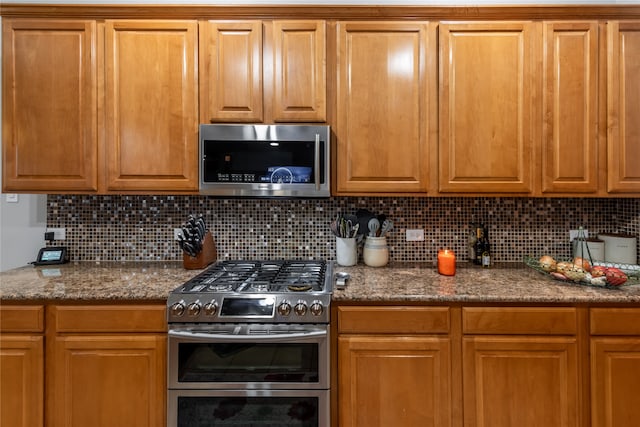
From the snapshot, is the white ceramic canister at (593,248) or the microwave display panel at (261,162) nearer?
the microwave display panel at (261,162)

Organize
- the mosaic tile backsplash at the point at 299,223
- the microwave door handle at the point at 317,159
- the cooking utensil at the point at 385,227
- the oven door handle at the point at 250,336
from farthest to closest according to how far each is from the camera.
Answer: the mosaic tile backsplash at the point at 299,223
the cooking utensil at the point at 385,227
the microwave door handle at the point at 317,159
the oven door handle at the point at 250,336

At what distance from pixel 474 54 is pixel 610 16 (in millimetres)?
753

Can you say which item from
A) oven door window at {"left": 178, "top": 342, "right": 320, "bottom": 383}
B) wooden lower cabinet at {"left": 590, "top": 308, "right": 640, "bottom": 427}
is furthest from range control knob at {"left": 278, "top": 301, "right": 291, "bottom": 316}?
wooden lower cabinet at {"left": 590, "top": 308, "right": 640, "bottom": 427}

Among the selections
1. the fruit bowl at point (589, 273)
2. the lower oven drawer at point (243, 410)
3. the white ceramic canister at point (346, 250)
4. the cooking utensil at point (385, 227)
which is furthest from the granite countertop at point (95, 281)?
the fruit bowl at point (589, 273)

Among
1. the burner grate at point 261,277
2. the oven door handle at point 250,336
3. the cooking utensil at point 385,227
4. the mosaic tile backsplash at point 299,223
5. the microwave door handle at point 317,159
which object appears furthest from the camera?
the mosaic tile backsplash at point 299,223

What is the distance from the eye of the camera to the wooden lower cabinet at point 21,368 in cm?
153

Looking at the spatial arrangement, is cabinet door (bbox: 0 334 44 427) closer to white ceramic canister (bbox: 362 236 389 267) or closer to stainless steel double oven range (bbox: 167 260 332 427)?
stainless steel double oven range (bbox: 167 260 332 427)

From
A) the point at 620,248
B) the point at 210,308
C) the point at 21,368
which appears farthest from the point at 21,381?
the point at 620,248

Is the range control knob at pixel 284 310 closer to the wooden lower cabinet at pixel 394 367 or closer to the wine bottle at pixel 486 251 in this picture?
the wooden lower cabinet at pixel 394 367

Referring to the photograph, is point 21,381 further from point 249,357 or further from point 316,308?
point 316,308

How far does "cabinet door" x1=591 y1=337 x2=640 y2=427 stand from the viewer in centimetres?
150

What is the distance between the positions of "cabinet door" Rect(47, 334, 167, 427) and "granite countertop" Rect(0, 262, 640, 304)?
21 cm

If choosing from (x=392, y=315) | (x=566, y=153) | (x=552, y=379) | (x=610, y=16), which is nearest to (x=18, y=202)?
(x=392, y=315)

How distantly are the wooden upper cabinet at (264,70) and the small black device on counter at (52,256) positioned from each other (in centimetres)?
129
